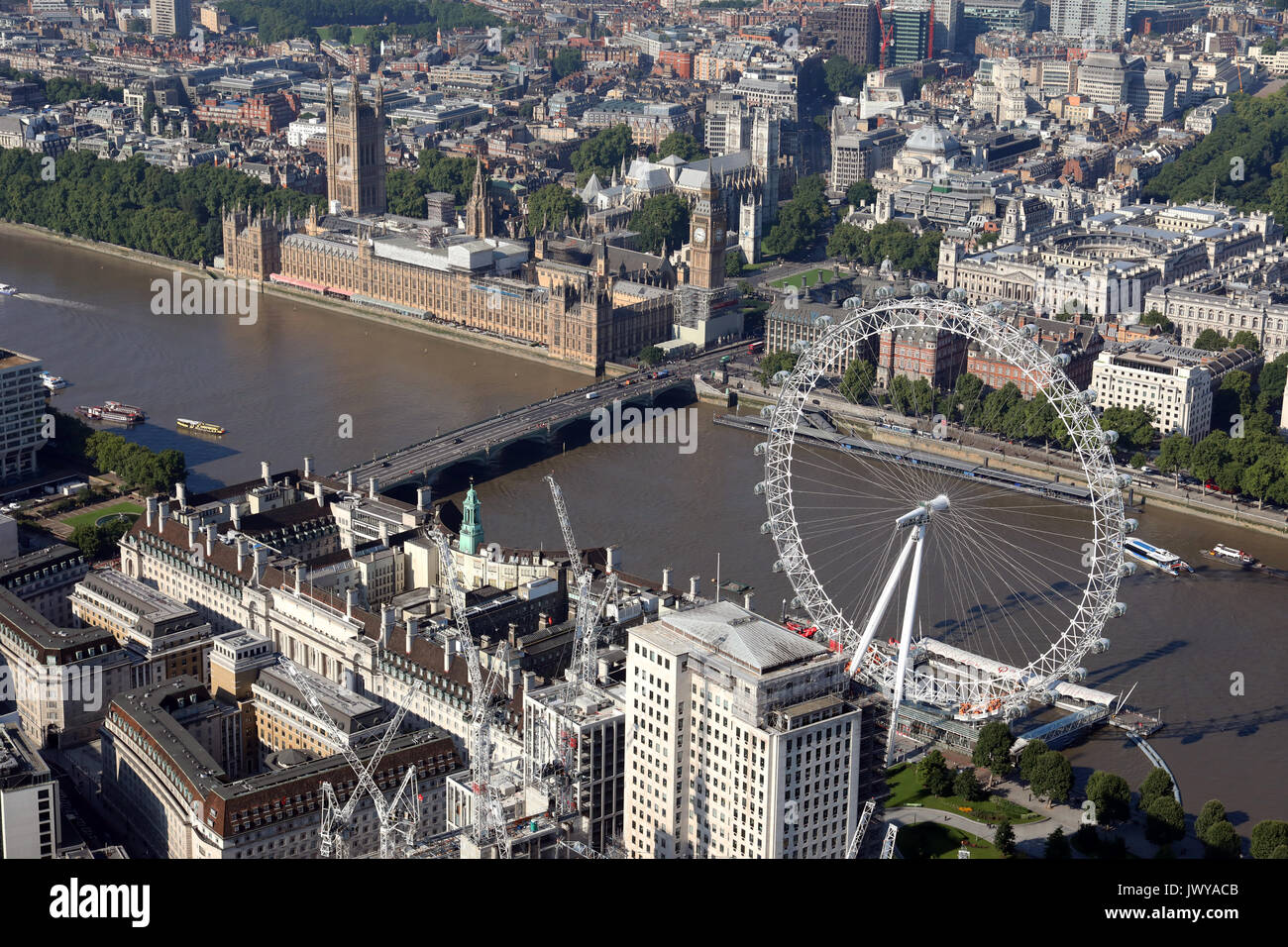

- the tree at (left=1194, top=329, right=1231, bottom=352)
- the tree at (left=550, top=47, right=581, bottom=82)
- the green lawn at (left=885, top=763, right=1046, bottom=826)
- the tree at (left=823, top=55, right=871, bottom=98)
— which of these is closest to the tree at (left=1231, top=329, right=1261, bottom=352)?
the tree at (left=1194, top=329, right=1231, bottom=352)

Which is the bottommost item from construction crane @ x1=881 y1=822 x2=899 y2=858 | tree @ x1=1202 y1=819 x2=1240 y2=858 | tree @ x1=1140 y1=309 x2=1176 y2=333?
tree @ x1=1202 y1=819 x2=1240 y2=858

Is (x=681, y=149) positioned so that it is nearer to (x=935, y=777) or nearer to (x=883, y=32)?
(x=883, y=32)

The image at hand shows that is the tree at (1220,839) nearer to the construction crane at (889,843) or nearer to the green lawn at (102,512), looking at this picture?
the construction crane at (889,843)

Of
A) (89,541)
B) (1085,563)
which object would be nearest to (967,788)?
(1085,563)

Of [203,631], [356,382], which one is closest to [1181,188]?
[356,382]

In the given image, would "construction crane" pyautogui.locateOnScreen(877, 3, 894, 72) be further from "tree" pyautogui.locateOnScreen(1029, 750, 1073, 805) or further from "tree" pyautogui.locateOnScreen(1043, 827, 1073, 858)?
"tree" pyautogui.locateOnScreen(1043, 827, 1073, 858)
